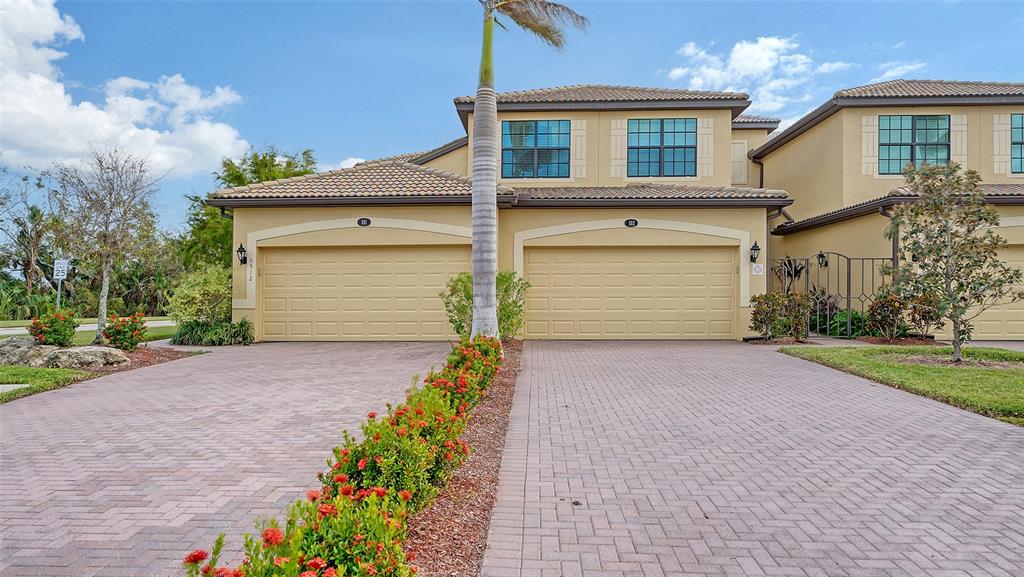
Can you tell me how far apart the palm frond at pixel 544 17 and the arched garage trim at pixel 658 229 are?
4.90 m

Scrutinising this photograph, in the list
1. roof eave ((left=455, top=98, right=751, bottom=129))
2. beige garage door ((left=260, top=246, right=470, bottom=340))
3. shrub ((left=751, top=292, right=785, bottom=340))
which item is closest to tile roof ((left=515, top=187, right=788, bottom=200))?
roof eave ((left=455, top=98, right=751, bottom=129))

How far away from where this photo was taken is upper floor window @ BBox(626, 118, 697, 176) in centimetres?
1652

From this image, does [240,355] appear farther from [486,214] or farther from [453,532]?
[453,532]

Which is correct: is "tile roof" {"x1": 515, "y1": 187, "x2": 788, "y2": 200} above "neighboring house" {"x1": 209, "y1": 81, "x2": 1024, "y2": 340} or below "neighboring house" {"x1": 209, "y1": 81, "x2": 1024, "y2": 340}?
above

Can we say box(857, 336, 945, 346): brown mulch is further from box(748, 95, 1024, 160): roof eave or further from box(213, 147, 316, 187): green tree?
box(213, 147, 316, 187): green tree

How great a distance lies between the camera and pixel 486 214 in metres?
9.91

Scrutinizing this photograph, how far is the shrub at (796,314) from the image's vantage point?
13680mm

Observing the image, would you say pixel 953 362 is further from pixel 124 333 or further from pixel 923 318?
pixel 124 333

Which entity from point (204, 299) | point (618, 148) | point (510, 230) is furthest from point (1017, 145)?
point (204, 299)

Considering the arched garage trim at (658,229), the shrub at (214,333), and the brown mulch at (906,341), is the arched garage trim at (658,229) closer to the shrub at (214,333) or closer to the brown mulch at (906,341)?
the brown mulch at (906,341)

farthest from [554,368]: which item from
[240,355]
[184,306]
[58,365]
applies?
[184,306]

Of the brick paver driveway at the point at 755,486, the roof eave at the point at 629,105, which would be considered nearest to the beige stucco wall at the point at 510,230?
the roof eave at the point at 629,105

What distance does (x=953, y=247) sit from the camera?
1024cm

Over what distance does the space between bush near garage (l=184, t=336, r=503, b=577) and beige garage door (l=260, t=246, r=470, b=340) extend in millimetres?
8413
